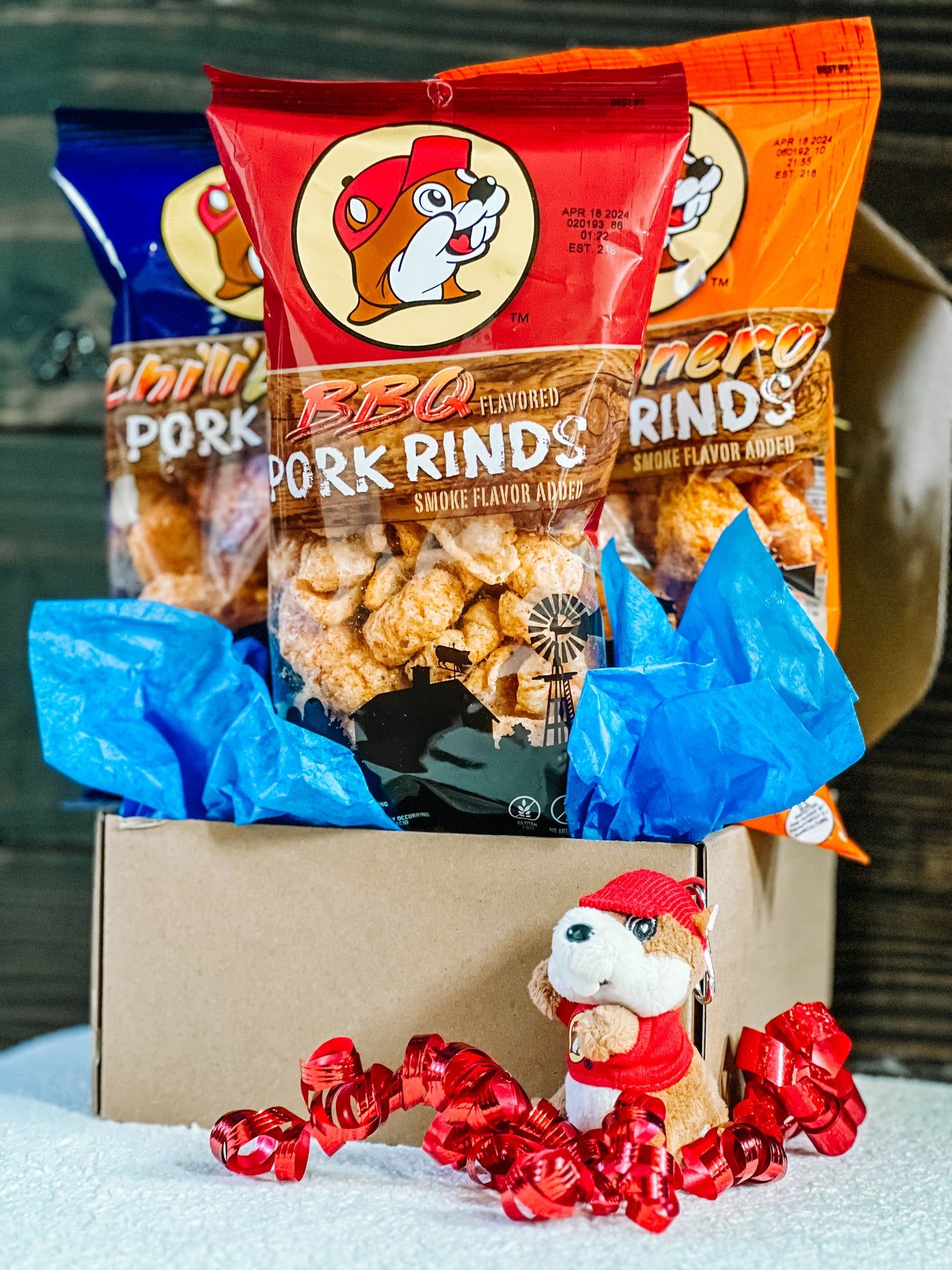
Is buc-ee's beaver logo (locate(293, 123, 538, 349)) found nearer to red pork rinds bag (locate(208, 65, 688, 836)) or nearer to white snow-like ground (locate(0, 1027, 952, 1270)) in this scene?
red pork rinds bag (locate(208, 65, 688, 836))

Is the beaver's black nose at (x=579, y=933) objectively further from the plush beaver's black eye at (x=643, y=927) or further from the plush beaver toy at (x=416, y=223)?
the plush beaver toy at (x=416, y=223)

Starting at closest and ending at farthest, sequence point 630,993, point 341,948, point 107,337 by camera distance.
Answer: point 630,993, point 341,948, point 107,337

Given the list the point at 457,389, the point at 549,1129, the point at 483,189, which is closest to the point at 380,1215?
the point at 549,1129

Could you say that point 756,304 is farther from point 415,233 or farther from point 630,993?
point 630,993

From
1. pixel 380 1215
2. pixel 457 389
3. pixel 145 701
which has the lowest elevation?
pixel 380 1215

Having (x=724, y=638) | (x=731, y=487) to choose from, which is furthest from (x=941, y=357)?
(x=724, y=638)

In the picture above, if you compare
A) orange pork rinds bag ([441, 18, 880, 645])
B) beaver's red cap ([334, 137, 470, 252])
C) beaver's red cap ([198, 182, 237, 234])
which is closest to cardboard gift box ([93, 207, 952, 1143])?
orange pork rinds bag ([441, 18, 880, 645])
